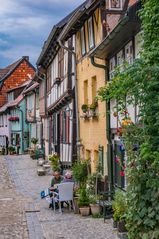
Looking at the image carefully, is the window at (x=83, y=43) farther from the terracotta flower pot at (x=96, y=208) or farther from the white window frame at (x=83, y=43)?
the terracotta flower pot at (x=96, y=208)

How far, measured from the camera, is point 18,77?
65.4 metres

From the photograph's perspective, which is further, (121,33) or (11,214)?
(11,214)

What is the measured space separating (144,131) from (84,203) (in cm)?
759

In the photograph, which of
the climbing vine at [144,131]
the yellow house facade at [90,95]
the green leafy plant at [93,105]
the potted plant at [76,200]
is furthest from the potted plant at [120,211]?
the green leafy plant at [93,105]

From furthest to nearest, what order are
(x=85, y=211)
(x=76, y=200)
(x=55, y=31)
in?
(x=55, y=31) → (x=76, y=200) → (x=85, y=211)

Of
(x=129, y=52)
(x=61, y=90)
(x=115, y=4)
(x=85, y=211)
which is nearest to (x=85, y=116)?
(x=115, y=4)

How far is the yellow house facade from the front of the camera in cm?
1568

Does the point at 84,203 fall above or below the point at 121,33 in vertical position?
below

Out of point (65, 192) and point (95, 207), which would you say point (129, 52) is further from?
point (65, 192)

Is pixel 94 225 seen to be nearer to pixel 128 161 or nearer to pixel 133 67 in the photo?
pixel 128 161

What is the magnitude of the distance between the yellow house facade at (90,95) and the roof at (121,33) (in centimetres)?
141

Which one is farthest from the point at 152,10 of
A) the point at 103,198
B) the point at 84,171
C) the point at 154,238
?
the point at 84,171

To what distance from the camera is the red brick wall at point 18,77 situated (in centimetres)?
6425

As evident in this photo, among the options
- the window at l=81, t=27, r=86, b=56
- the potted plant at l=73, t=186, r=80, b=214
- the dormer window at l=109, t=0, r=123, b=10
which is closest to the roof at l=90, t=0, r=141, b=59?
the dormer window at l=109, t=0, r=123, b=10
